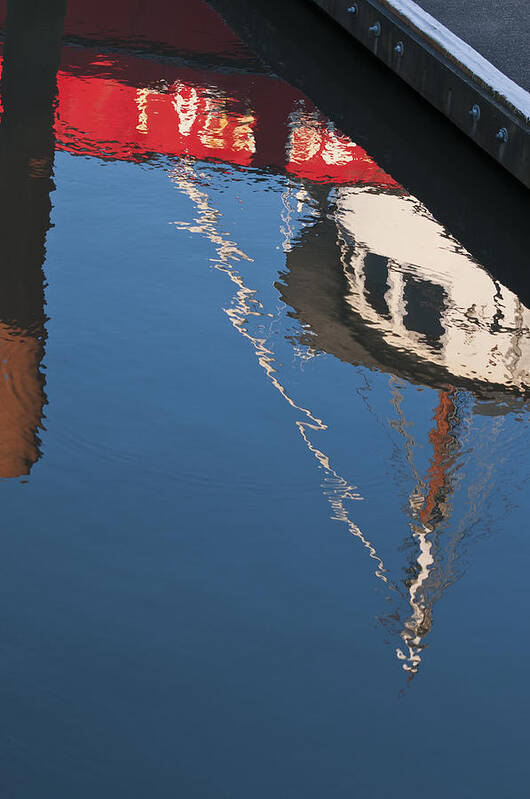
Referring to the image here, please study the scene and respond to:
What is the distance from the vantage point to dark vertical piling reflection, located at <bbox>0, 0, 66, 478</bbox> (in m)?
4.09

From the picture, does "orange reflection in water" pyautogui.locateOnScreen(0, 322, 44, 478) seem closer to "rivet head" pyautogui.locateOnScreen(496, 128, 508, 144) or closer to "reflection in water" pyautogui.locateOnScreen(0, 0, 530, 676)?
"reflection in water" pyautogui.locateOnScreen(0, 0, 530, 676)

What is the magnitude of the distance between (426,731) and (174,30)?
21.3 ft

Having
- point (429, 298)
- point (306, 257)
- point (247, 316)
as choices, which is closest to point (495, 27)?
point (306, 257)

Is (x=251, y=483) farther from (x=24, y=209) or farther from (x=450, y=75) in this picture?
(x=450, y=75)

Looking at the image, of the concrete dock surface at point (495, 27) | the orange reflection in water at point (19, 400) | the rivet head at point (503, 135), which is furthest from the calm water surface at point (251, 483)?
the concrete dock surface at point (495, 27)

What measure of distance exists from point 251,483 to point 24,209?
2.24 meters

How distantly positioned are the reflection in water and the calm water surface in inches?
0.6

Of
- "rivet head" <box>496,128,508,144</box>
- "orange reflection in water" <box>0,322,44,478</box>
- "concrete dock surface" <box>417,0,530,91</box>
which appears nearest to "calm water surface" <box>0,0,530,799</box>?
"orange reflection in water" <box>0,322,44,478</box>

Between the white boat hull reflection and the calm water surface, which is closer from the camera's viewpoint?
the calm water surface

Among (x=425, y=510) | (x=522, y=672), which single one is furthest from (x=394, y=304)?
(x=522, y=672)

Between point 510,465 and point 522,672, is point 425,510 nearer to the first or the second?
point 510,465

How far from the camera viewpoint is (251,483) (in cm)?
384

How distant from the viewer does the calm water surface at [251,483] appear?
9.66 feet

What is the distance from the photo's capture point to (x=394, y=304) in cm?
508
